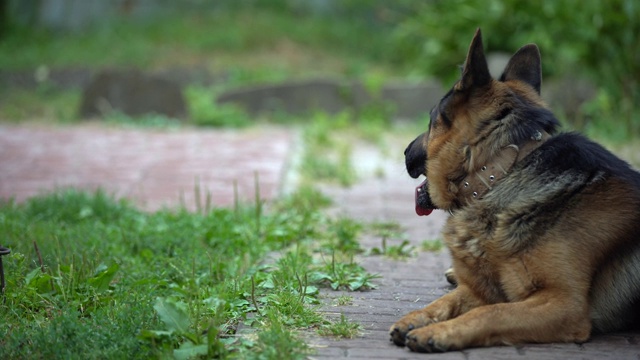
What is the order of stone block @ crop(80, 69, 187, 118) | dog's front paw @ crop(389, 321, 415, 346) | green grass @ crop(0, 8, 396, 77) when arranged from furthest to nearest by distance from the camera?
green grass @ crop(0, 8, 396, 77)
stone block @ crop(80, 69, 187, 118)
dog's front paw @ crop(389, 321, 415, 346)

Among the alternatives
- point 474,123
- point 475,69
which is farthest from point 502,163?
point 475,69

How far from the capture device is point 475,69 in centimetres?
345

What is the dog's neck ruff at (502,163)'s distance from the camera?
352 centimetres

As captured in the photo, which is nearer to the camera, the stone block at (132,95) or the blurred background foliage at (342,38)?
the blurred background foliage at (342,38)

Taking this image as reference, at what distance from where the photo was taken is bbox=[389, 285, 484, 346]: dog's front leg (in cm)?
333

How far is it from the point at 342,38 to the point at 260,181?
8.45m

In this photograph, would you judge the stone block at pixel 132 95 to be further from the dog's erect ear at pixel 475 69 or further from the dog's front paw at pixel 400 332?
the dog's front paw at pixel 400 332

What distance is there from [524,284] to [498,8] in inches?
354

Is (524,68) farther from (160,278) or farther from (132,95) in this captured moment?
(132,95)

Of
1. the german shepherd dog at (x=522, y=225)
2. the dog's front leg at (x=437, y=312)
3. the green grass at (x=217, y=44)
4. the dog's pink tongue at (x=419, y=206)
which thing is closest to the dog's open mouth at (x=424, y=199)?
the dog's pink tongue at (x=419, y=206)

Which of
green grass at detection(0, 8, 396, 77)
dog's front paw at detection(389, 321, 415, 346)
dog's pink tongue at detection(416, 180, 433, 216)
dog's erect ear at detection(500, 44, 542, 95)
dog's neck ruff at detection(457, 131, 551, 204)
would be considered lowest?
dog's front paw at detection(389, 321, 415, 346)

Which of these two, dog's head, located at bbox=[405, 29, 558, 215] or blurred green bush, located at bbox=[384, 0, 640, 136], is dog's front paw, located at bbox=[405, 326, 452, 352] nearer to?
dog's head, located at bbox=[405, 29, 558, 215]

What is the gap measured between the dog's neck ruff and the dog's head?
0.02 m

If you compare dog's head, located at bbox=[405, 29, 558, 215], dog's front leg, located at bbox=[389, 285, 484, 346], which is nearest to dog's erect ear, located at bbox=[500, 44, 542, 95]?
dog's head, located at bbox=[405, 29, 558, 215]
